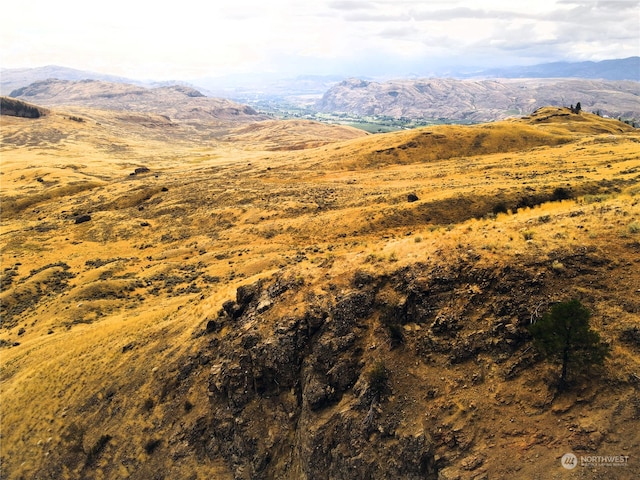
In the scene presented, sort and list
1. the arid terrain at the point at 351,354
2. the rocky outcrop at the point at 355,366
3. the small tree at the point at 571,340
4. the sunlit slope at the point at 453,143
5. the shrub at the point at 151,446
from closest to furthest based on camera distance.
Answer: the small tree at the point at 571,340
the arid terrain at the point at 351,354
the rocky outcrop at the point at 355,366
the shrub at the point at 151,446
the sunlit slope at the point at 453,143

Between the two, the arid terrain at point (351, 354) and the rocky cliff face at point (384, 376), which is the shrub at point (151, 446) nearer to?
the arid terrain at point (351, 354)

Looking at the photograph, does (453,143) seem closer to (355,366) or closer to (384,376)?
(355,366)

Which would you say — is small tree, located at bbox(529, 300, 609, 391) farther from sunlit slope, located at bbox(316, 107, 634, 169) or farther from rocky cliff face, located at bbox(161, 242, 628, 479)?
sunlit slope, located at bbox(316, 107, 634, 169)

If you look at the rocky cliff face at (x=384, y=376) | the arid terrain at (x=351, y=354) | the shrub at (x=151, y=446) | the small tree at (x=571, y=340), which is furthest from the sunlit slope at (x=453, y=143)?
the small tree at (x=571, y=340)

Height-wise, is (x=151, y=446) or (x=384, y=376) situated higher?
(x=384, y=376)

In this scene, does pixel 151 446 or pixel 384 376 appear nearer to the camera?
pixel 384 376

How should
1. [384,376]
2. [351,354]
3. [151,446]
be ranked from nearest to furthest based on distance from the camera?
1. [384,376]
2. [351,354]
3. [151,446]

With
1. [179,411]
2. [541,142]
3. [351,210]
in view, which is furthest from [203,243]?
[541,142]

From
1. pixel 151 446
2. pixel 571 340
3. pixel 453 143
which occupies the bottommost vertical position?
pixel 151 446

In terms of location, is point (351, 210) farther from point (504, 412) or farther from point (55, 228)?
point (55, 228)

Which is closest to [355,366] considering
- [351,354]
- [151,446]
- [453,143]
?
[351,354]

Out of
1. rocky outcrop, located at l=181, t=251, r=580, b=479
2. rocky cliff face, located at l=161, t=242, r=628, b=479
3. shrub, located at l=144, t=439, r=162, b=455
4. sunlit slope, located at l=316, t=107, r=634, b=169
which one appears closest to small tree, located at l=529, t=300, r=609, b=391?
rocky cliff face, located at l=161, t=242, r=628, b=479
